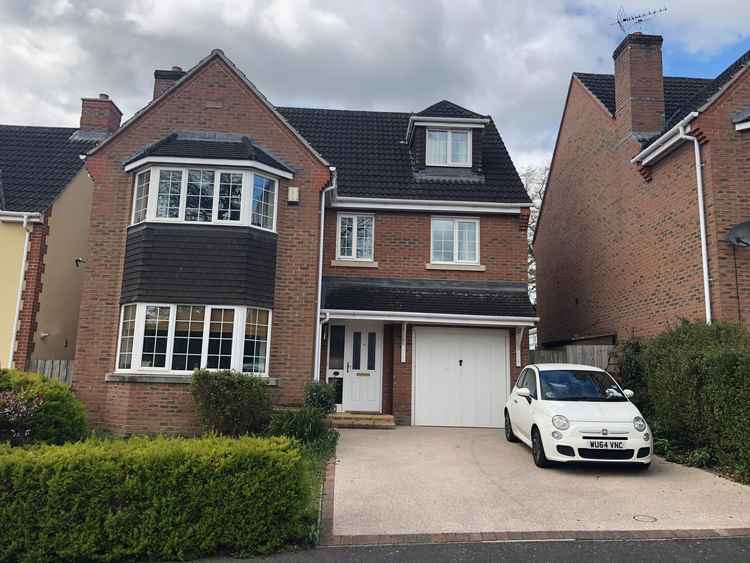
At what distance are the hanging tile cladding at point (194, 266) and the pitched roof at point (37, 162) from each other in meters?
4.38

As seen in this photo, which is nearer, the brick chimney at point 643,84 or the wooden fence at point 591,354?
the wooden fence at point 591,354

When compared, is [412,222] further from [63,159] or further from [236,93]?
[63,159]

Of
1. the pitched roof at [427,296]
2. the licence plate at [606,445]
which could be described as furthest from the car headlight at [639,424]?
the pitched roof at [427,296]

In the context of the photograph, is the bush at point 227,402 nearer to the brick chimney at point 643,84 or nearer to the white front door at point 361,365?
the white front door at point 361,365

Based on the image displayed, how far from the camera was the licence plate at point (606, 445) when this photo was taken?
8312 mm

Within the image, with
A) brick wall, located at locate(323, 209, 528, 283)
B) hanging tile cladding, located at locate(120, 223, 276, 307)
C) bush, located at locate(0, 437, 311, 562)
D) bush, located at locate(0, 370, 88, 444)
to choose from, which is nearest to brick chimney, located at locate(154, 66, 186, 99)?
hanging tile cladding, located at locate(120, 223, 276, 307)

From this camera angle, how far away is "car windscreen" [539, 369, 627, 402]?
9406mm

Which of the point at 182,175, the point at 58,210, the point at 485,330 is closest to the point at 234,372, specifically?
the point at 182,175

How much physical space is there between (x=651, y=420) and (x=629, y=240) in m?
5.29

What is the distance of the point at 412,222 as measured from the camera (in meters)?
15.1

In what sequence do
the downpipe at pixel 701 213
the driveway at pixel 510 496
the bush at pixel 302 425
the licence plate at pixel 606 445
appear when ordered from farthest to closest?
the downpipe at pixel 701 213, the bush at pixel 302 425, the licence plate at pixel 606 445, the driveway at pixel 510 496

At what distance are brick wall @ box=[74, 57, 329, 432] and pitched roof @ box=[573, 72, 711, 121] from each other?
9.14 metres

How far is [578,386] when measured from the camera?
31.9 feet

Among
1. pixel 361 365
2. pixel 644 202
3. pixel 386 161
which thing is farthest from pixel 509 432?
pixel 386 161
